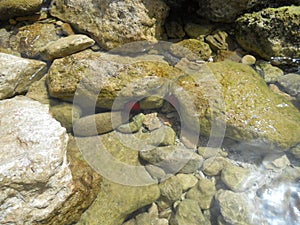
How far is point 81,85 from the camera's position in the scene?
352cm

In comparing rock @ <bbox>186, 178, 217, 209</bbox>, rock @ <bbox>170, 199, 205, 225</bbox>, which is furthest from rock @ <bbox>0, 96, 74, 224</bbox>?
rock @ <bbox>186, 178, 217, 209</bbox>

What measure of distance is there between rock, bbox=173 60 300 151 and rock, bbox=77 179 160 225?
1.13 m

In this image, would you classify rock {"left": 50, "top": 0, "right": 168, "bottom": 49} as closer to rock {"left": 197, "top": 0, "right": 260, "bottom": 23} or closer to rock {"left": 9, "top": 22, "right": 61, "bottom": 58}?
rock {"left": 9, "top": 22, "right": 61, "bottom": 58}

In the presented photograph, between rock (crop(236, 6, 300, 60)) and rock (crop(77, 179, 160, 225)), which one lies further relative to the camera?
rock (crop(236, 6, 300, 60))

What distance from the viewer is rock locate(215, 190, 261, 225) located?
305 centimetres

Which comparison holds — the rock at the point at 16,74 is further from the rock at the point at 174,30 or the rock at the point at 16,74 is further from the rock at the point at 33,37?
the rock at the point at 174,30

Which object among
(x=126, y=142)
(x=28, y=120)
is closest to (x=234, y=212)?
(x=126, y=142)

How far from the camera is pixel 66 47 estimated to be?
12.4 feet

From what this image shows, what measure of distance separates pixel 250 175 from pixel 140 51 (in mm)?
2414

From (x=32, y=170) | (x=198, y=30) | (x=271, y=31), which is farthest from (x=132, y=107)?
(x=271, y=31)

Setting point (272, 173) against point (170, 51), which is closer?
point (272, 173)

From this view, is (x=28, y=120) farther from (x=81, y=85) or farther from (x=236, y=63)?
(x=236, y=63)

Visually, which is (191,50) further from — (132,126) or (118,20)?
(132,126)

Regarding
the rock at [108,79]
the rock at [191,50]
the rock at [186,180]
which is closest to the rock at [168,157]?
the rock at [186,180]
